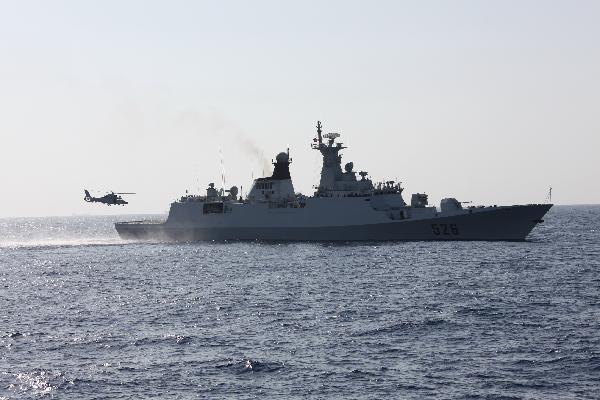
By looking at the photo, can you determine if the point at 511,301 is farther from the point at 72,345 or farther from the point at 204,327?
the point at 72,345

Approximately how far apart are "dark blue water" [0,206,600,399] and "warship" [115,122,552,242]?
891 cm

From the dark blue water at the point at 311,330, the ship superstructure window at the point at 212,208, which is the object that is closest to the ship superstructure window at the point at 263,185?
A: the ship superstructure window at the point at 212,208

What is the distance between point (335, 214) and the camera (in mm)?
65125

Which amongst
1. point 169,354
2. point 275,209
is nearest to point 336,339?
point 169,354

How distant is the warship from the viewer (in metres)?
61.5

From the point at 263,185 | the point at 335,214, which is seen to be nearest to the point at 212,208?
the point at 263,185

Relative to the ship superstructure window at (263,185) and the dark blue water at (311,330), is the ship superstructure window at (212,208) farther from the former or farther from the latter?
the dark blue water at (311,330)

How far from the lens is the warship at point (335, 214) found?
61531 millimetres

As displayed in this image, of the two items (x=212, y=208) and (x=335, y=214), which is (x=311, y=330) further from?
(x=212, y=208)

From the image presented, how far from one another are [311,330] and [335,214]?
3802 cm

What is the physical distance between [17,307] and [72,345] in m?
11.7

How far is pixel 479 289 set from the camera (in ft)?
123

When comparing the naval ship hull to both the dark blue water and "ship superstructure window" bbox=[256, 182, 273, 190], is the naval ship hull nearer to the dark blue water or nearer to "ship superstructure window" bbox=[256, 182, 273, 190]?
"ship superstructure window" bbox=[256, 182, 273, 190]

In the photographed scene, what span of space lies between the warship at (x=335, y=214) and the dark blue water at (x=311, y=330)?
8.91 metres
